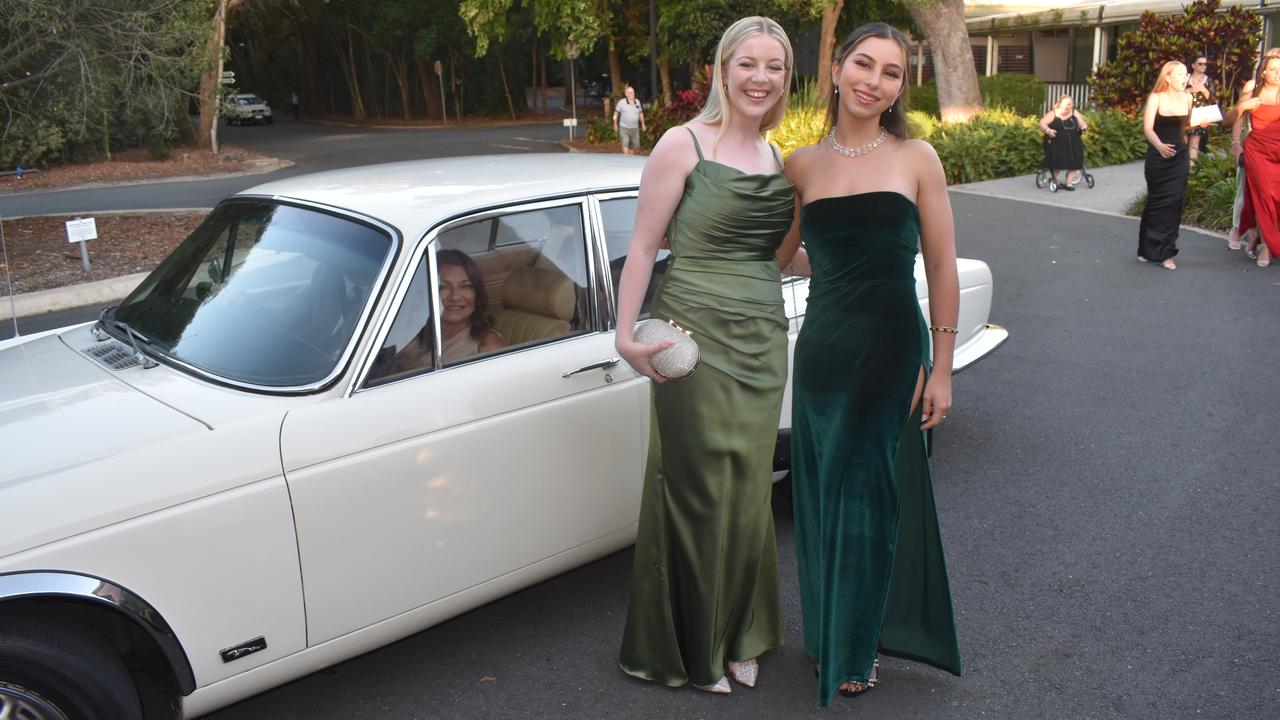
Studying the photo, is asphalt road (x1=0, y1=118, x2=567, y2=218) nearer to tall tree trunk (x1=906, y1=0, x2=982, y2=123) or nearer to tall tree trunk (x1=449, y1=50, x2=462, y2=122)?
tall tree trunk (x1=449, y1=50, x2=462, y2=122)

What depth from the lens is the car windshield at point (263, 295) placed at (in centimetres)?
335

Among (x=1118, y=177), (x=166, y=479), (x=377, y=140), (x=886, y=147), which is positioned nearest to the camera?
(x=166, y=479)

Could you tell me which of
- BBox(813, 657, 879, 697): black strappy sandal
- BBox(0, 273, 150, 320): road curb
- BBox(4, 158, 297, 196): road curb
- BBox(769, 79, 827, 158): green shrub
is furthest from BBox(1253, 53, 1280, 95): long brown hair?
BBox(4, 158, 297, 196): road curb

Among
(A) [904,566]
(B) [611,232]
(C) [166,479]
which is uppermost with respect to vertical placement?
(B) [611,232]

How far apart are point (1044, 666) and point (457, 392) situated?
2274 millimetres

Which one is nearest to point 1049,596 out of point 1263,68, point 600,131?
point 1263,68

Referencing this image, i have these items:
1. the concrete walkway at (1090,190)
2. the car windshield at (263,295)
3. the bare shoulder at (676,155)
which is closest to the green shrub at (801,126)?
the concrete walkway at (1090,190)

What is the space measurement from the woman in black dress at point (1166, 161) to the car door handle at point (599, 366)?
25.9 feet

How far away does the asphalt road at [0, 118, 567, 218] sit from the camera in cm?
2081

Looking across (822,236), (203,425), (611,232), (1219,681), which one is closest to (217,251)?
(203,425)

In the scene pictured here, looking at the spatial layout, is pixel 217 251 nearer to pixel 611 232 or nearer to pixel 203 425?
pixel 203 425

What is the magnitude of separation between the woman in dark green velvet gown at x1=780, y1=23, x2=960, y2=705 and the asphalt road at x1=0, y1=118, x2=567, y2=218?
55.2 ft

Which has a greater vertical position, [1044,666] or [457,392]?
[457,392]

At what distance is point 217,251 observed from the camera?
3.91 m
